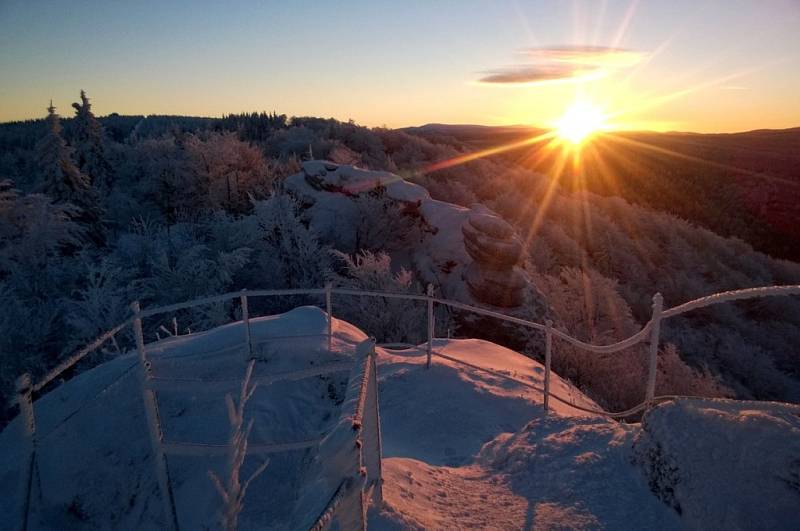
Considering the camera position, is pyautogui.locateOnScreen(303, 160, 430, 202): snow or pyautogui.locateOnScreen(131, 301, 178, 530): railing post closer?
pyautogui.locateOnScreen(131, 301, 178, 530): railing post

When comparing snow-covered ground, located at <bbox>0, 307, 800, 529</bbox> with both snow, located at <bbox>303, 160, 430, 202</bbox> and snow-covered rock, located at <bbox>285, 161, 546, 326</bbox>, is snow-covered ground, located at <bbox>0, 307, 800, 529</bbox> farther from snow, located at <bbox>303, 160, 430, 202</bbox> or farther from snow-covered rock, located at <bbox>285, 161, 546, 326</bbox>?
snow, located at <bbox>303, 160, 430, 202</bbox>

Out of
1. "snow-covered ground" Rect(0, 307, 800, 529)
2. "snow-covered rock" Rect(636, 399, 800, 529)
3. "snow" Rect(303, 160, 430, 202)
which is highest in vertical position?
"snow" Rect(303, 160, 430, 202)

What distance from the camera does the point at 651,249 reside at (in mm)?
25125

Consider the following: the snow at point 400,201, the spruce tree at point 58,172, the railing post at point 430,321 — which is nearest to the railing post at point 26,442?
the railing post at point 430,321

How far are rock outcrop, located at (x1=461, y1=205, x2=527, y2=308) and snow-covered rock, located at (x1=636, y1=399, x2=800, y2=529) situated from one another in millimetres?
11207

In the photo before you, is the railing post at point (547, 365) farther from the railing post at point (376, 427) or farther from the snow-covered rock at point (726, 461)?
the railing post at point (376, 427)

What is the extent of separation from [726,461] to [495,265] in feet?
40.2

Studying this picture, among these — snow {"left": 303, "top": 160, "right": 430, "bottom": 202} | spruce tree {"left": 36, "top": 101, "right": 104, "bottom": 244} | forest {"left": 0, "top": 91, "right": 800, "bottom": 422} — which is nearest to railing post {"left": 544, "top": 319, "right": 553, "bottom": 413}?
forest {"left": 0, "top": 91, "right": 800, "bottom": 422}

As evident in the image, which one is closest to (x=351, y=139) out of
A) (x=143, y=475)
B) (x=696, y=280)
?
(x=696, y=280)

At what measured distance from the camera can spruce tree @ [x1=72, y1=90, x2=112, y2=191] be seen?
29094mm

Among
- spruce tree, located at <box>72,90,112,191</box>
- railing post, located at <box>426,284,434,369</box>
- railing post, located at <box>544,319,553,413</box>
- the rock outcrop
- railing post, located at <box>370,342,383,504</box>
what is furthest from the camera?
spruce tree, located at <box>72,90,112,191</box>

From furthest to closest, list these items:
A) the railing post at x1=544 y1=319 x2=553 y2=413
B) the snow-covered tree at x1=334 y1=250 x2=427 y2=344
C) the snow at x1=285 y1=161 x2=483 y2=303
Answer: the snow at x1=285 y1=161 x2=483 y2=303 < the snow-covered tree at x1=334 y1=250 x2=427 y2=344 < the railing post at x1=544 y1=319 x2=553 y2=413

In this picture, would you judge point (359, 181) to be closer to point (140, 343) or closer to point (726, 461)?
point (140, 343)

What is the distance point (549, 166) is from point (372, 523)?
59.0 meters
